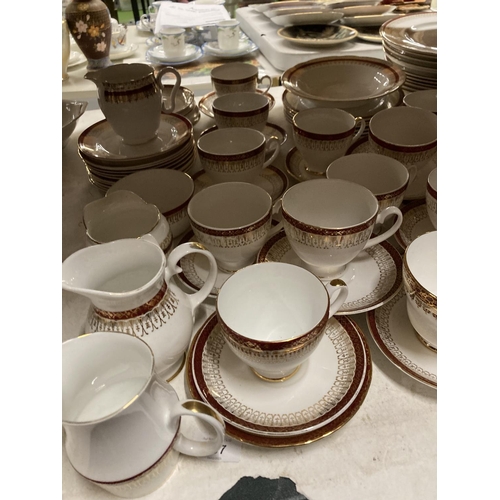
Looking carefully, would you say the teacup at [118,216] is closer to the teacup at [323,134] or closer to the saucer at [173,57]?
the teacup at [323,134]

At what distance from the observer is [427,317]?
0.43 meters

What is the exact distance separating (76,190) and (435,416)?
0.66 meters

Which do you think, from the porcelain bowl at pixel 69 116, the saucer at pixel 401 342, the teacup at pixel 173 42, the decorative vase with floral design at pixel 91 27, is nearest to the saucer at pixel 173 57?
the teacup at pixel 173 42

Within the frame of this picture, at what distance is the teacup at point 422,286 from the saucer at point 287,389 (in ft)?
0.20

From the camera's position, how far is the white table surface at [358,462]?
37 cm

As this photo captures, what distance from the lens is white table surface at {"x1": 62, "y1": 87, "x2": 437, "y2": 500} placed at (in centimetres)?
37

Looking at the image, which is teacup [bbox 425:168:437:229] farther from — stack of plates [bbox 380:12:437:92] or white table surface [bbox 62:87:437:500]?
stack of plates [bbox 380:12:437:92]

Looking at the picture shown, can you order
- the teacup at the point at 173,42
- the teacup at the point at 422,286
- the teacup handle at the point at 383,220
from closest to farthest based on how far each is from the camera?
the teacup at the point at 422,286 → the teacup handle at the point at 383,220 → the teacup at the point at 173,42

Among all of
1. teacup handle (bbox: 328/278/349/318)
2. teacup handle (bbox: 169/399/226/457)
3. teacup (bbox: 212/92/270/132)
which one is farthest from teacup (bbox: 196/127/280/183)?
teacup handle (bbox: 169/399/226/457)

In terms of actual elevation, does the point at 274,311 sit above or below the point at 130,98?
below

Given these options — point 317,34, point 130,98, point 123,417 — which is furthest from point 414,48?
point 123,417

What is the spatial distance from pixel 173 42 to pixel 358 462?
4.59ft

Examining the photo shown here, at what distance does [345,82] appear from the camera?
0.90 m

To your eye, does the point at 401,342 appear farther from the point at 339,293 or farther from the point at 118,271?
the point at 118,271
